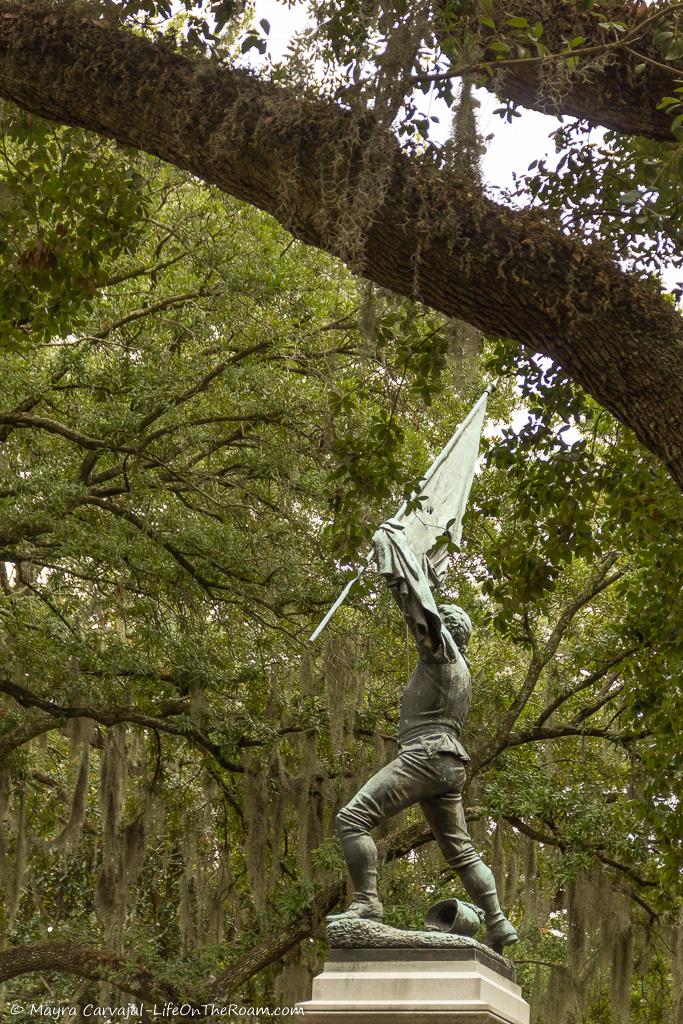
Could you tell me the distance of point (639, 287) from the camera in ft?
18.9

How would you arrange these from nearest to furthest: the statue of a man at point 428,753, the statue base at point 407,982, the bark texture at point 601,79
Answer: the statue base at point 407,982
the statue of a man at point 428,753
the bark texture at point 601,79

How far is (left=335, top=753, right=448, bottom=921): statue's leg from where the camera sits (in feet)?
19.7

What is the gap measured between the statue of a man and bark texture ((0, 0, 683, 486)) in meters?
1.23

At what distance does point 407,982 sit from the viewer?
557 centimetres

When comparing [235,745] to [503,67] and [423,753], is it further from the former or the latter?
[503,67]

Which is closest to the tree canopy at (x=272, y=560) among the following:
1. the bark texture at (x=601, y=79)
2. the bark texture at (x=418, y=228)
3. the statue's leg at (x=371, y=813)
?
the bark texture at (x=601, y=79)

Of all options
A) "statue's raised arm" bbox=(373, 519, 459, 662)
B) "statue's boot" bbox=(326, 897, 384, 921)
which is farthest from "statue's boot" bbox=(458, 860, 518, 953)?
"statue's raised arm" bbox=(373, 519, 459, 662)

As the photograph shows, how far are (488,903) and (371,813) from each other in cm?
74

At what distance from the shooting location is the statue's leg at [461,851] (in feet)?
20.7

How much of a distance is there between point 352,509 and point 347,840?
311cm

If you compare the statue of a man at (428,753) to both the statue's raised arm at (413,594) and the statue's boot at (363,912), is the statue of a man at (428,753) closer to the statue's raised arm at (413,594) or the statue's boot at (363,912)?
the statue's raised arm at (413,594)

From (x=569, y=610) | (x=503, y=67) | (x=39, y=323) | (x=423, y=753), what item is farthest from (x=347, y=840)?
(x=569, y=610)

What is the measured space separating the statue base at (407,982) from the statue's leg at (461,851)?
398 mm

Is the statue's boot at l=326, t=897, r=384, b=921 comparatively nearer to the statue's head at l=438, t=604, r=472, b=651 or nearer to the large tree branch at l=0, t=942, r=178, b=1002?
the statue's head at l=438, t=604, r=472, b=651
